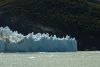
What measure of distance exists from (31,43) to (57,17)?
3516 centimetres

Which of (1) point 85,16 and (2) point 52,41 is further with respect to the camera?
(1) point 85,16

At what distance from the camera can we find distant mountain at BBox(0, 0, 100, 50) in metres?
60.8

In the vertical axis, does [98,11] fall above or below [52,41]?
above

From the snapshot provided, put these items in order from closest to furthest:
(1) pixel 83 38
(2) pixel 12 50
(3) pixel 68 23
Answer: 1. (2) pixel 12 50
2. (1) pixel 83 38
3. (3) pixel 68 23

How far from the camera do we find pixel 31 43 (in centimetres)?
3325

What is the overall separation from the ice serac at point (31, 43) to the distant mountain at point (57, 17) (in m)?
19.3

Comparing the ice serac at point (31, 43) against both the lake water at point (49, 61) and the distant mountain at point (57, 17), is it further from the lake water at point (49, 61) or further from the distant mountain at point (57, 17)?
the distant mountain at point (57, 17)

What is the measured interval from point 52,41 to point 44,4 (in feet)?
129

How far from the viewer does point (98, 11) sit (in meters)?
70.2

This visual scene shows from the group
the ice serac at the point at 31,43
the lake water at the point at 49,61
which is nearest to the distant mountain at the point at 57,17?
the ice serac at the point at 31,43

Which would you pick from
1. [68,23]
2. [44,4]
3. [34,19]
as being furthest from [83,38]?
[44,4]

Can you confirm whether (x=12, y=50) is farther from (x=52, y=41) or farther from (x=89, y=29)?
(x=89, y=29)

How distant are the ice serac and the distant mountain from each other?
19326 mm

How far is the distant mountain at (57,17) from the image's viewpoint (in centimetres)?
6078
